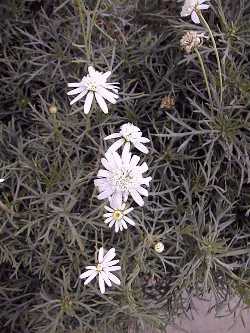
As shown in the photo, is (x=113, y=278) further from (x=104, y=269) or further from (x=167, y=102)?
(x=167, y=102)

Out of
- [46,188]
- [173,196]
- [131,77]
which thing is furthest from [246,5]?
[46,188]

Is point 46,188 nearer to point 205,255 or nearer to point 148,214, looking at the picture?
point 148,214

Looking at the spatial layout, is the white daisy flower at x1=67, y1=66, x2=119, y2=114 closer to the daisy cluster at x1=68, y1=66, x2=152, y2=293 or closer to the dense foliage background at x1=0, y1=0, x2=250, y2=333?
the daisy cluster at x1=68, y1=66, x2=152, y2=293

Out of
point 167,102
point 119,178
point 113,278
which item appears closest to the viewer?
point 119,178

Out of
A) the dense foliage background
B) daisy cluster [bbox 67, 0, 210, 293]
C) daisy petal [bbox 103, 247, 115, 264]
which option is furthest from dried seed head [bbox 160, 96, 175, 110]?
daisy petal [bbox 103, 247, 115, 264]

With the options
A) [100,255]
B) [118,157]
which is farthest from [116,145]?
[100,255]

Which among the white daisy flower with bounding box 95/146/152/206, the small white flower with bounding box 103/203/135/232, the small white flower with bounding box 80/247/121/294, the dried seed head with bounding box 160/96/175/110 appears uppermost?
the white daisy flower with bounding box 95/146/152/206

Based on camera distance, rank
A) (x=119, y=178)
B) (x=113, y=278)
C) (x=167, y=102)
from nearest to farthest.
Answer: (x=119, y=178) < (x=113, y=278) < (x=167, y=102)

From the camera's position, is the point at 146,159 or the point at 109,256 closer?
the point at 109,256
